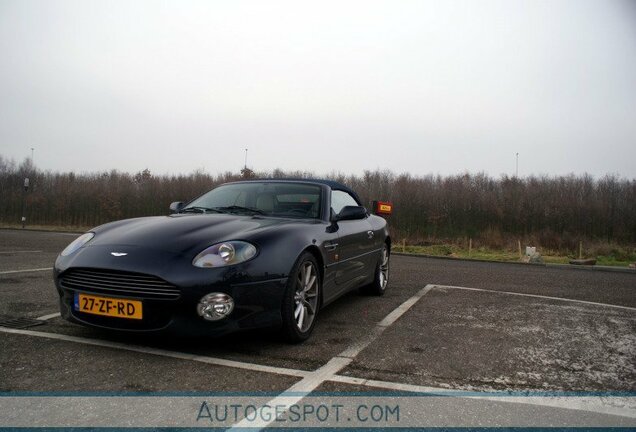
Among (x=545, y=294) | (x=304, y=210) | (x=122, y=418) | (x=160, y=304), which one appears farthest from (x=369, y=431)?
(x=545, y=294)


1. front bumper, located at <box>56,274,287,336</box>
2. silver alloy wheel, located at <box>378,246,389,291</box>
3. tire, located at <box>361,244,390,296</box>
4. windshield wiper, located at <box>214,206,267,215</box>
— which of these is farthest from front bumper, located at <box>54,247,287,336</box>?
silver alloy wheel, located at <box>378,246,389,291</box>

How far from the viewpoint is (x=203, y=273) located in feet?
10.4

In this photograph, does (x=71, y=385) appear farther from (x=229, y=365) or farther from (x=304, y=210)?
(x=304, y=210)

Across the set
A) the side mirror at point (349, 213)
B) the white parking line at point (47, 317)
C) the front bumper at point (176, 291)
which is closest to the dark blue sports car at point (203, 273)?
the front bumper at point (176, 291)

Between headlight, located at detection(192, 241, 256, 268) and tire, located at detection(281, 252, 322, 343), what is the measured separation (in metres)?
0.39

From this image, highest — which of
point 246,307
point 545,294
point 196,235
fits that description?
point 196,235

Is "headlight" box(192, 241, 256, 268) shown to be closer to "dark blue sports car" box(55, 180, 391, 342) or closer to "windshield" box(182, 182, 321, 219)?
"dark blue sports car" box(55, 180, 391, 342)

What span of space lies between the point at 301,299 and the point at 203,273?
0.94 m

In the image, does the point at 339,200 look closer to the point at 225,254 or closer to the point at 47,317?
the point at 225,254

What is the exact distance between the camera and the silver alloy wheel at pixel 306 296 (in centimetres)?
375

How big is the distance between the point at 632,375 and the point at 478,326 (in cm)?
147

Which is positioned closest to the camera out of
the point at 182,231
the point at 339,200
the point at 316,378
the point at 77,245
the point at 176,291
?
the point at 316,378

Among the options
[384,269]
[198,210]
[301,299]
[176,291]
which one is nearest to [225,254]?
[176,291]

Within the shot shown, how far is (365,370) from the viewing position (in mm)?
3150
